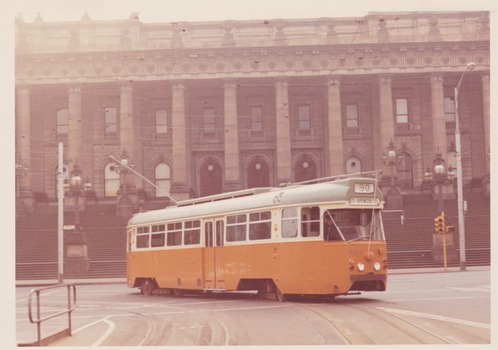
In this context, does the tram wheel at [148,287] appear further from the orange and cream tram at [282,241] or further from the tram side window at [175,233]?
the tram side window at [175,233]

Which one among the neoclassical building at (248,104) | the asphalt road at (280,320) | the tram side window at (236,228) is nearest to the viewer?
the asphalt road at (280,320)

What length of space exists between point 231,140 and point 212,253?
38.6 meters

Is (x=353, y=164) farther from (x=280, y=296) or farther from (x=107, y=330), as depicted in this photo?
(x=107, y=330)

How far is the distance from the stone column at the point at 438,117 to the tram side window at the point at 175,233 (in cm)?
3580

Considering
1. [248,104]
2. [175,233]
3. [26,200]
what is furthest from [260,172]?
[175,233]

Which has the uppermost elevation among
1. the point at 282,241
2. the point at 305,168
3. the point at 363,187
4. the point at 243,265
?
the point at 305,168

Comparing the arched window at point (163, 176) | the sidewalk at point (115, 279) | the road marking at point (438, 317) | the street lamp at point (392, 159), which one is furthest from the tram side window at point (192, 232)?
the arched window at point (163, 176)

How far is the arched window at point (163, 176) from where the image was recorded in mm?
64438

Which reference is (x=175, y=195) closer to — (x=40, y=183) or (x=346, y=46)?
(x=40, y=183)

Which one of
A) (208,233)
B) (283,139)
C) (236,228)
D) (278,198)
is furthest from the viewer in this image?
(283,139)

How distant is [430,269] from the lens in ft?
140

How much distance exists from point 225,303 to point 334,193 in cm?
458

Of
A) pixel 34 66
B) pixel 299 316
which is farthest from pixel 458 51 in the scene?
pixel 299 316

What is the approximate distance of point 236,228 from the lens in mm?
25469
